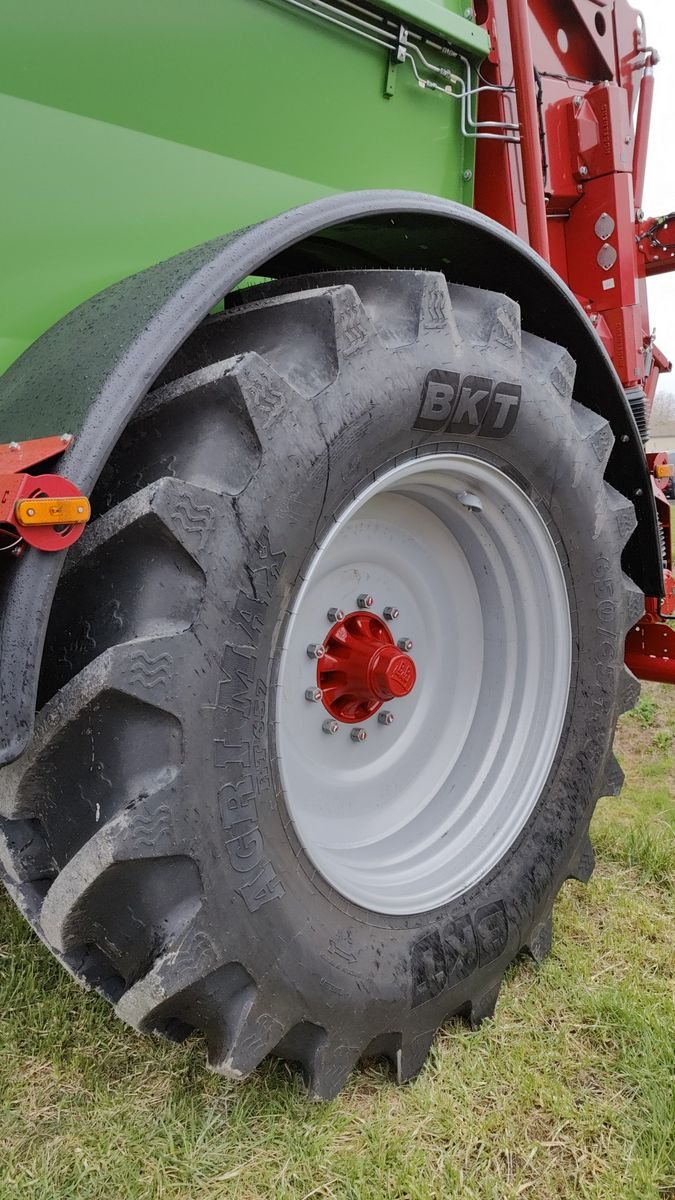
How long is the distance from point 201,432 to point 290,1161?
3.93ft

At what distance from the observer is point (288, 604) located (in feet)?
4.82

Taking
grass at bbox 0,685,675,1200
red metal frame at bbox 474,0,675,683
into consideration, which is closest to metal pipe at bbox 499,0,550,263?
red metal frame at bbox 474,0,675,683

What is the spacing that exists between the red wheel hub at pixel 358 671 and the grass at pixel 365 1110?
0.69 meters

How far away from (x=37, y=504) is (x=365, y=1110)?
4.08 feet

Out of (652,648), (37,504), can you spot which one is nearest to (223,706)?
(37,504)

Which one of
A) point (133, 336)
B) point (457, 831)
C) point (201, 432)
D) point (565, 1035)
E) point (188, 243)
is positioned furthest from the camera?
point (457, 831)

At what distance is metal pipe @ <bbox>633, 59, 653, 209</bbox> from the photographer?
10.7 ft

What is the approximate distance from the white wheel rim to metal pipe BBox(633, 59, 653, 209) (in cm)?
192

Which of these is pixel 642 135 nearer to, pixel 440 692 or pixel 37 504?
pixel 440 692

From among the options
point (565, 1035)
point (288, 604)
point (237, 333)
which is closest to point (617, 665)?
point (565, 1035)

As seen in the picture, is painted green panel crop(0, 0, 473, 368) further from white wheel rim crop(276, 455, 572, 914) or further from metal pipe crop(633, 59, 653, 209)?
metal pipe crop(633, 59, 653, 209)

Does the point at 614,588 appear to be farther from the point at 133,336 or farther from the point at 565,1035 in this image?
the point at 133,336

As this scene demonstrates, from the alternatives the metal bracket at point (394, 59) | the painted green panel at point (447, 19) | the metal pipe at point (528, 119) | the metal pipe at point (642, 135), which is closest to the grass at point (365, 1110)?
the metal pipe at point (528, 119)

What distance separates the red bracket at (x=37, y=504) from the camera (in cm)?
111
